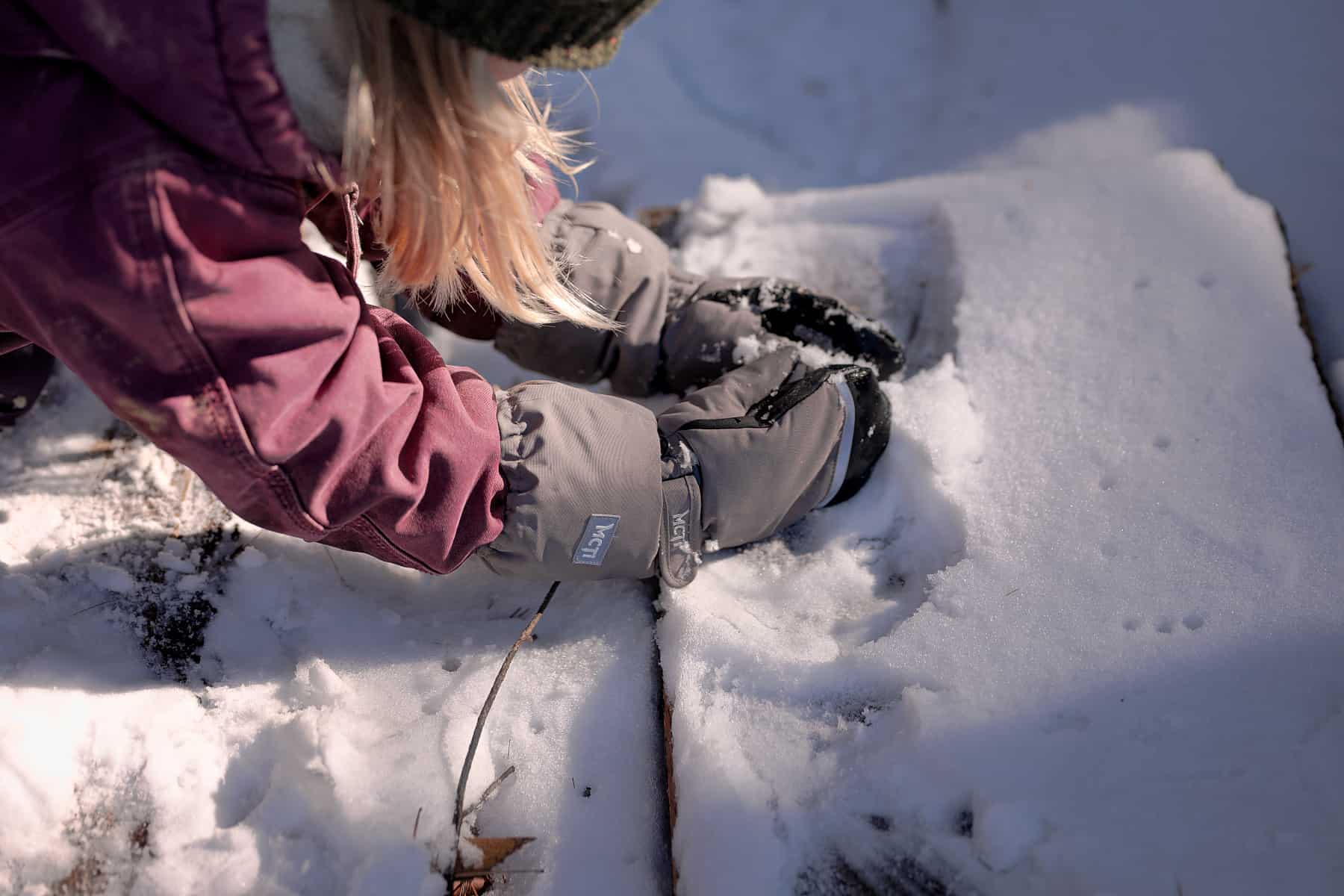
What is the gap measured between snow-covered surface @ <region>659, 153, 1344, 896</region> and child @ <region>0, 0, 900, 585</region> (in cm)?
13

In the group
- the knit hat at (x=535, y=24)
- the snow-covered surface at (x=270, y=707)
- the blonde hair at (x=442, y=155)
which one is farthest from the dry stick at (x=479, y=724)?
the knit hat at (x=535, y=24)

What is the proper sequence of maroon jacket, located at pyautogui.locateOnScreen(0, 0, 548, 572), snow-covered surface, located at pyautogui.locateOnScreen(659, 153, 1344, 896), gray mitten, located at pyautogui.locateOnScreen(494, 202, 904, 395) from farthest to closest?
gray mitten, located at pyautogui.locateOnScreen(494, 202, 904, 395) < snow-covered surface, located at pyautogui.locateOnScreen(659, 153, 1344, 896) < maroon jacket, located at pyautogui.locateOnScreen(0, 0, 548, 572)

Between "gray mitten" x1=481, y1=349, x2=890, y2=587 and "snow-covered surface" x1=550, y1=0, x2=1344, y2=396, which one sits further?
"snow-covered surface" x1=550, y1=0, x2=1344, y2=396

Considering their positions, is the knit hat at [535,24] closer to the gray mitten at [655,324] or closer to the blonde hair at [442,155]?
the blonde hair at [442,155]

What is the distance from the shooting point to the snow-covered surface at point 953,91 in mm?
1485

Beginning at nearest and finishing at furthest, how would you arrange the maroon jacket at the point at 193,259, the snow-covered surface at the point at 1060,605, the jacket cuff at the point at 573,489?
the maroon jacket at the point at 193,259, the snow-covered surface at the point at 1060,605, the jacket cuff at the point at 573,489

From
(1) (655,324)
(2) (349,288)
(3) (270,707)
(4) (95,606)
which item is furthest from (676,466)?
(4) (95,606)

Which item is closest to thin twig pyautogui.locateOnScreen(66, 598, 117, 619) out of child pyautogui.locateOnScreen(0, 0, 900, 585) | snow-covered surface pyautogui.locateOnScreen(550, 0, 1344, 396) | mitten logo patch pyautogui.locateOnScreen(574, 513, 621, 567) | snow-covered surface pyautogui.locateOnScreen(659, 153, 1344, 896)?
child pyautogui.locateOnScreen(0, 0, 900, 585)

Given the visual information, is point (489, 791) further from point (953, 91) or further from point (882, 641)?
point (953, 91)

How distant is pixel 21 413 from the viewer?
42.2 inches

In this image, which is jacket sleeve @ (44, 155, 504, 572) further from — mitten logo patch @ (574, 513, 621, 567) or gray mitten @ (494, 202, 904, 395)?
gray mitten @ (494, 202, 904, 395)

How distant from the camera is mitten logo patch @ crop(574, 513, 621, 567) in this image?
88cm

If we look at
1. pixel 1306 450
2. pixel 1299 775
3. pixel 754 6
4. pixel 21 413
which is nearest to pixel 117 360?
pixel 21 413

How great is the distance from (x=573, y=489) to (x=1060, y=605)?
534 mm
